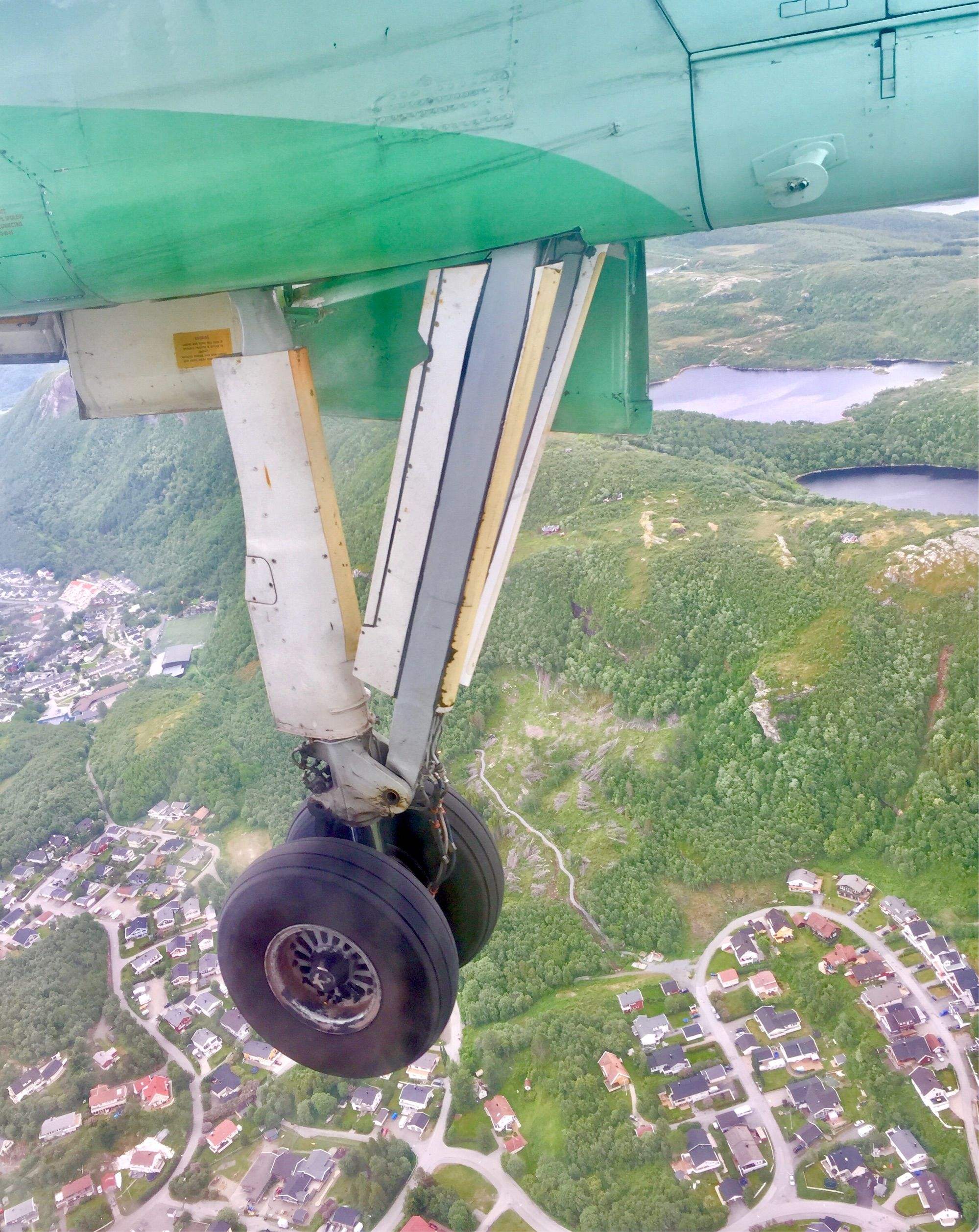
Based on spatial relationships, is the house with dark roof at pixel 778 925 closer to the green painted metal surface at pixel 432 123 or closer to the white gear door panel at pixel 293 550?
the white gear door panel at pixel 293 550

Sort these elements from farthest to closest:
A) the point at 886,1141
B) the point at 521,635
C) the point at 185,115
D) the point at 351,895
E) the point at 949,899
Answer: the point at 521,635, the point at 949,899, the point at 886,1141, the point at 351,895, the point at 185,115

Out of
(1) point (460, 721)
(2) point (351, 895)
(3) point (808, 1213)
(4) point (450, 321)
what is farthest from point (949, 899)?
(4) point (450, 321)

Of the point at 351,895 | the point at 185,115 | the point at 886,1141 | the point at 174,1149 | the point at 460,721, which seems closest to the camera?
the point at 185,115

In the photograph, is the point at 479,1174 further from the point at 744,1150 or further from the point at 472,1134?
the point at 744,1150

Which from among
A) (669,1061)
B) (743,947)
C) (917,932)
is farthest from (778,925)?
(669,1061)

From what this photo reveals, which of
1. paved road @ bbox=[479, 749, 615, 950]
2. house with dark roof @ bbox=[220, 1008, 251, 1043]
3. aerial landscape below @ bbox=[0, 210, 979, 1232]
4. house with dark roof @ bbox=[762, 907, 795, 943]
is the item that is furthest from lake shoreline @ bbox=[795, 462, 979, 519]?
house with dark roof @ bbox=[220, 1008, 251, 1043]

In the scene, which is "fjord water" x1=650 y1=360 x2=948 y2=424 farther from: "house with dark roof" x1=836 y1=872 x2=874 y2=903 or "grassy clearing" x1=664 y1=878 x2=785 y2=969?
"grassy clearing" x1=664 y1=878 x2=785 y2=969

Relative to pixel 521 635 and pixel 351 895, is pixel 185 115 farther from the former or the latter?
pixel 521 635
